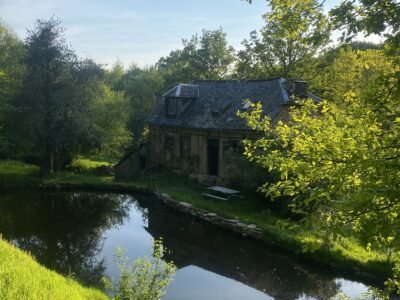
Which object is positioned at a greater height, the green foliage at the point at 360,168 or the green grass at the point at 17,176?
the green foliage at the point at 360,168

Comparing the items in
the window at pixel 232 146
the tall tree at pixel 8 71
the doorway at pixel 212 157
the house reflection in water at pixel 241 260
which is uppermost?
the tall tree at pixel 8 71

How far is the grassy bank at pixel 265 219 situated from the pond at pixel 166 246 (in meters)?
0.63

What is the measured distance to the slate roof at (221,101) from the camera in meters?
24.2

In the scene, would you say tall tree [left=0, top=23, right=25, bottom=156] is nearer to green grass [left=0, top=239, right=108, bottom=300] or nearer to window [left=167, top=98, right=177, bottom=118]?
window [left=167, top=98, right=177, bottom=118]

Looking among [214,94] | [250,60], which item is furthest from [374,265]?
[250,60]

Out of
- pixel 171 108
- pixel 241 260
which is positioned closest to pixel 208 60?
pixel 171 108

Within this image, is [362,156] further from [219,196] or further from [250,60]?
A: [250,60]

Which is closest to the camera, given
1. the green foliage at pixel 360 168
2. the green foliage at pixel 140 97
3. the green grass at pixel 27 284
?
the green foliage at pixel 360 168

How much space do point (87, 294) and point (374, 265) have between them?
9.46 metres

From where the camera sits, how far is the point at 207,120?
26672 millimetres

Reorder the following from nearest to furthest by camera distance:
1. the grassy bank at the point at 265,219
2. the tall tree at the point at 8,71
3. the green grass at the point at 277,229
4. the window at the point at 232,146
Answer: the grassy bank at the point at 265,219 < the green grass at the point at 277,229 < the window at the point at 232,146 < the tall tree at the point at 8,71

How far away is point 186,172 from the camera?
27891 millimetres

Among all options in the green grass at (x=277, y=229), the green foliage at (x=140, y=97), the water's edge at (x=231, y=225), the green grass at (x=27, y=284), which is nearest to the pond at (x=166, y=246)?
the water's edge at (x=231, y=225)

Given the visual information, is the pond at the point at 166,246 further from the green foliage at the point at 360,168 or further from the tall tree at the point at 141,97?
the tall tree at the point at 141,97
